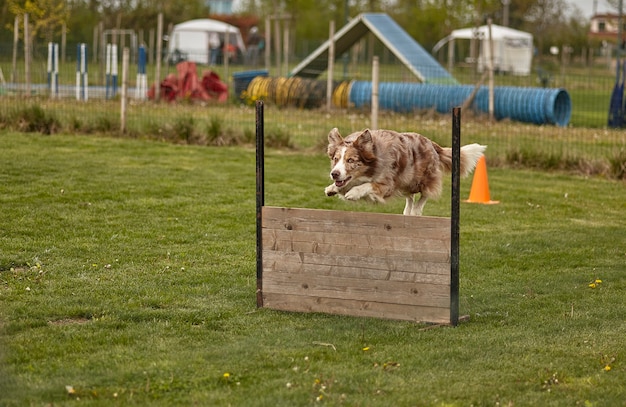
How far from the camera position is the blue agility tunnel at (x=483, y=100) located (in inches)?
950

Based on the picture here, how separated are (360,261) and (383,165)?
3.21ft

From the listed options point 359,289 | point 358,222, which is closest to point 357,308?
point 359,289

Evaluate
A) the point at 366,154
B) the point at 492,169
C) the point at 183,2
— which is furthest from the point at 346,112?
the point at 183,2

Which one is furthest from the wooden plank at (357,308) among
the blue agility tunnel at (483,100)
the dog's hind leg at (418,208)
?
the blue agility tunnel at (483,100)

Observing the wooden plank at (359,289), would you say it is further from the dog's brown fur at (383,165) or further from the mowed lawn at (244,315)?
the dog's brown fur at (383,165)

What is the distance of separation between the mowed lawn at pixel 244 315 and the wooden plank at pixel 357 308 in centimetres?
9

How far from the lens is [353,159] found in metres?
7.55

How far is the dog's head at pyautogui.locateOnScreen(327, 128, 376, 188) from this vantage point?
7.53 metres

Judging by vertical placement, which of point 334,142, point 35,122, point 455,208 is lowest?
point 455,208

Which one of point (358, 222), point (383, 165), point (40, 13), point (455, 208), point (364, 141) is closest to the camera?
point (455, 208)

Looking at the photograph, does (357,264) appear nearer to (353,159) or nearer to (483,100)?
(353,159)

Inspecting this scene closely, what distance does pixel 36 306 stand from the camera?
23.7ft

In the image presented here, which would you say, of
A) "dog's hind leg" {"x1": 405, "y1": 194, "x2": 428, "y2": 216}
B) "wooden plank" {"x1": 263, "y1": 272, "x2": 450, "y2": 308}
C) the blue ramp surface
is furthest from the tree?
"wooden plank" {"x1": 263, "y1": 272, "x2": 450, "y2": 308}

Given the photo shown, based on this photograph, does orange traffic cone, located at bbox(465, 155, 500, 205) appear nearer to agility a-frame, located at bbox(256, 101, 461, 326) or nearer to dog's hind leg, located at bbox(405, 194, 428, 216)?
dog's hind leg, located at bbox(405, 194, 428, 216)
